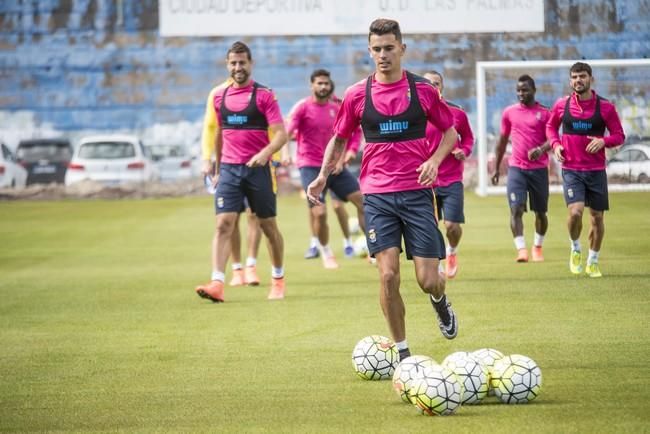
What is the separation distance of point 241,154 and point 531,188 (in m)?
4.93

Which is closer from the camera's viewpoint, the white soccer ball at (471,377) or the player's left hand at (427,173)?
the white soccer ball at (471,377)

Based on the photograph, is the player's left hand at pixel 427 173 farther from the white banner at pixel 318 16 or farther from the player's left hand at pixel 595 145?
the white banner at pixel 318 16

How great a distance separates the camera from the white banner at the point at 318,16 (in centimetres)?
3531

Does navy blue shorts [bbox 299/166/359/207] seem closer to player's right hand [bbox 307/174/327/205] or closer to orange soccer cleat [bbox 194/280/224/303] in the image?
orange soccer cleat [bbox 194/280/224/303]

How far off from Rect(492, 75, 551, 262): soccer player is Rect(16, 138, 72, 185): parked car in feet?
68.2

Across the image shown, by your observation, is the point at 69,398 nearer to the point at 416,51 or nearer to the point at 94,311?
the point at 94,311

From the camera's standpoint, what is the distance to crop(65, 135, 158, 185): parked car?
3469 cm

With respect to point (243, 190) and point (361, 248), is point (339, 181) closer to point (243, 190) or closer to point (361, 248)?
point (361, 248)

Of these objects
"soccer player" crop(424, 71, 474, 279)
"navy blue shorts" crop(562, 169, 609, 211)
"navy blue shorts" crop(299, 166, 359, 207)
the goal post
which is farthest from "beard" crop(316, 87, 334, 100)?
the goal post

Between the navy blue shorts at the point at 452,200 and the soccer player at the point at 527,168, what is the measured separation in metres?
2.09

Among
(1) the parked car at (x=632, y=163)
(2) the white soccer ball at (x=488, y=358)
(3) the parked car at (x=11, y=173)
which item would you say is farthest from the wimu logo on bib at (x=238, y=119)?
(3) the parked car at (x=11, y=173)

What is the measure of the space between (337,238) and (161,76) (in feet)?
52.2

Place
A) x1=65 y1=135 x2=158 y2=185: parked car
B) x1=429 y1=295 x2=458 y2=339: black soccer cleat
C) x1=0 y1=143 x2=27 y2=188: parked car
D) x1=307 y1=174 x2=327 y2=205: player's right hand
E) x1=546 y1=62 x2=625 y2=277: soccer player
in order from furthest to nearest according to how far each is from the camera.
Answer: x1=65 y1=135 x2=158 y2=185: parked car
x1=0 y1=143 x2=27 y2=188: parked car
x1=546 y1=62 x2=625 y2=277: soccer player
x1=429 y1=295 x2=458 y2=339: black soccer cleat
x1=307 y1=174 x2=327 y2=205: player's right hand

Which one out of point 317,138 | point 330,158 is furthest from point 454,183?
point 330,158
